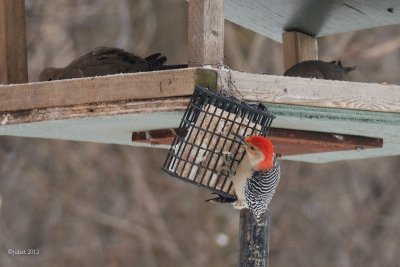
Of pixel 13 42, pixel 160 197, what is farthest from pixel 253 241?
pixel 160 197

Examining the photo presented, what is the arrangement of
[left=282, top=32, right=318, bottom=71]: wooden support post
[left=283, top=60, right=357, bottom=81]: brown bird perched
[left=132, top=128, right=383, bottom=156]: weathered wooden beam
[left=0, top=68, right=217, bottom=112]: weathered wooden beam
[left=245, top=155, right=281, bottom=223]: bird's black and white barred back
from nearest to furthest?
1. [left=0, top=68, right=217, bottom=112]: weathered wooden beam
2. [left=245, top=155, right=281, bottom=223]: bird's black and white barred back
3. [left=132, top=128, right=383, bottom=156]: weathered wooden beam
4. [left=283, top=60, right=357, bottom=81]: brown bird perched
5. [left=282, top=32, right=318, bottom=71]: wooden support post

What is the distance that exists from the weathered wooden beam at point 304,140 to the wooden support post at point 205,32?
2.41 feet

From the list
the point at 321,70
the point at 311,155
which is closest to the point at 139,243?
the point at 311,155

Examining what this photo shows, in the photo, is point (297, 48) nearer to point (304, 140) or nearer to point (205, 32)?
point (304, 140)

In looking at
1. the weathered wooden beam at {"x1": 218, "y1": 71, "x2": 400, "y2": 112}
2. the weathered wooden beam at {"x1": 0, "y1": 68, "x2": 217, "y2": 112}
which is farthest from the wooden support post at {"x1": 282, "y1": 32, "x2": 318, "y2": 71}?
the weathered wooden beam at {"x1": 0, "y1": 68, "x2": 217, "y2": 112}

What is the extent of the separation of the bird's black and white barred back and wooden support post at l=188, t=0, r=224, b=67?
1.68ft

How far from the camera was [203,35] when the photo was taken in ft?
13.1

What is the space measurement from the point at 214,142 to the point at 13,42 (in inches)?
51.7

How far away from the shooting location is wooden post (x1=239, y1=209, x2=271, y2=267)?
4426 mm

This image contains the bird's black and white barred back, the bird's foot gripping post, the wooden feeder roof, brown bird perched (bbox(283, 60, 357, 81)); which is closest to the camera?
the bird's foot gripping post

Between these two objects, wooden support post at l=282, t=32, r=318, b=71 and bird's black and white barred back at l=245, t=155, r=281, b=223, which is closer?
bird's black and white barred back at l=245, t=155, r=281, b=223

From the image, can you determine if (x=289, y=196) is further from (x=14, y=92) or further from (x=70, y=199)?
(x=14, y=92)

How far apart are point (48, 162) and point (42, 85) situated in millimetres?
5102

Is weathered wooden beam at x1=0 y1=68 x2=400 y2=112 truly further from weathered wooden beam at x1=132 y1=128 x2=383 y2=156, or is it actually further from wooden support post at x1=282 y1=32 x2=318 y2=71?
wooden support post at x1=282 y1=32 x2=318 y2=71
